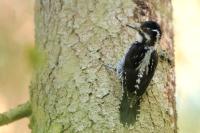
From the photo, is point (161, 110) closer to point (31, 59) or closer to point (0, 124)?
point (0, 124)

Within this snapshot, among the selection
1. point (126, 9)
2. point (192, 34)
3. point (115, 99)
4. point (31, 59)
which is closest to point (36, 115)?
point (115, 99)

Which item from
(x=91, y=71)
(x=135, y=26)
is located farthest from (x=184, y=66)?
(x=91, y=71)

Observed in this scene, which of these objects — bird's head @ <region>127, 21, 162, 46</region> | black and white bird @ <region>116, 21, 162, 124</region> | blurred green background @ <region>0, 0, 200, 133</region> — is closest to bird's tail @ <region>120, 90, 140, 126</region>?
black and white bird @ <region>116, 21, 162, 124</region>

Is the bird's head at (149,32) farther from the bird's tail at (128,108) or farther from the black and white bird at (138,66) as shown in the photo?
the bird's tail at (128,108)

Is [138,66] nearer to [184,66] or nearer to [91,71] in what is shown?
[91,71]

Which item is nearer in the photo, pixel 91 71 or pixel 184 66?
pixel 91 71

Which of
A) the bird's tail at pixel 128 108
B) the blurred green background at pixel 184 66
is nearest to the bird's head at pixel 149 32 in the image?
the bird's tail at pixel 128 108

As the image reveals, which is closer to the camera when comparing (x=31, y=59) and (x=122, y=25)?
(x=31, y=59)

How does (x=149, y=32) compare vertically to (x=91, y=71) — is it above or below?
above
